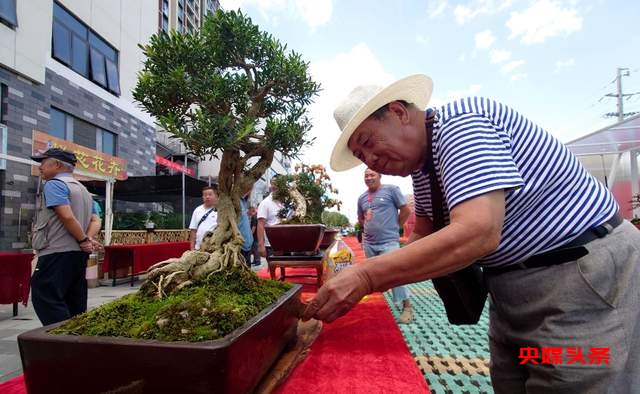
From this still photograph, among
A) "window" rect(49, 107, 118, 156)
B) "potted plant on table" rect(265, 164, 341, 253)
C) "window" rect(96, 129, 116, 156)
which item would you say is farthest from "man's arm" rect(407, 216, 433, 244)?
"window" rect(96, 129, 116, 156)

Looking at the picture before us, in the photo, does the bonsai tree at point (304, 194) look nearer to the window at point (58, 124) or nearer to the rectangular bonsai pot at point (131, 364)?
the rectangular bonsai pot at point (131, 364)

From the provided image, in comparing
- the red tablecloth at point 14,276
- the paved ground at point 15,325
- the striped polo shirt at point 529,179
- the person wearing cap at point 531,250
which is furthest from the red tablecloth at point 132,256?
the striped polo shirt at point 529,179

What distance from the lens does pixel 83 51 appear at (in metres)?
9.44

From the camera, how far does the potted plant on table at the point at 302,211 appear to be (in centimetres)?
346

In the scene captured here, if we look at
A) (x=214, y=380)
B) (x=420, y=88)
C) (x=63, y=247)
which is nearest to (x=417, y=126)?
(x=420, y=88)

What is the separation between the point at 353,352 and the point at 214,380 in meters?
1.35

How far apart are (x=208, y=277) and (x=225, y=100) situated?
3.55ft

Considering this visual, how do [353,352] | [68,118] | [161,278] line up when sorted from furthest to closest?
[68,118] < [353,352] < [161,278]

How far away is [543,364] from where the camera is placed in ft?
2.99

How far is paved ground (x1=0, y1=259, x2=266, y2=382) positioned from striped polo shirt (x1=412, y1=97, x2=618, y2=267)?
2526mm

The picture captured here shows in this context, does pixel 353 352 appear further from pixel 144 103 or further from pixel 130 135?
pixel 130 135

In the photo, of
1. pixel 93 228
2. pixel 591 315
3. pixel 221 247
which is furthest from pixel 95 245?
pixel 591 315

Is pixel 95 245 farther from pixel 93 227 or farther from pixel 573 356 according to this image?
pixel 573 356

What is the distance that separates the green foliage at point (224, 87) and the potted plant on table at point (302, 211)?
1.13m
